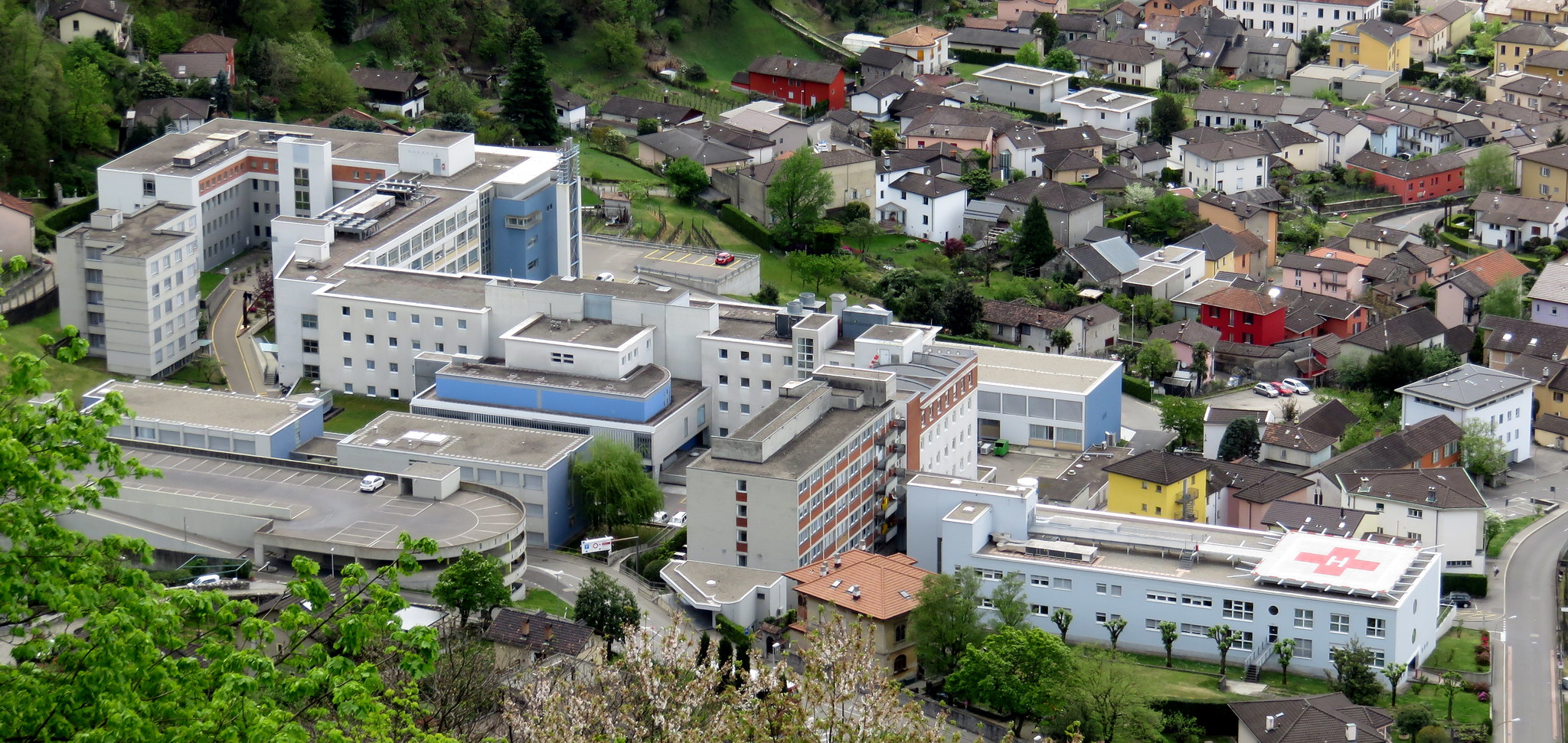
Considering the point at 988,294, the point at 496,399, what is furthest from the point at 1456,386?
the point at 496,399

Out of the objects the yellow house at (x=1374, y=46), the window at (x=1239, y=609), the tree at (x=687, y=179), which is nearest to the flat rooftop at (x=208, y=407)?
the window at (x=1239, y=609)

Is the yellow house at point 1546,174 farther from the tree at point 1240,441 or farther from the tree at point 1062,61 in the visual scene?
the tree at point 1240,441

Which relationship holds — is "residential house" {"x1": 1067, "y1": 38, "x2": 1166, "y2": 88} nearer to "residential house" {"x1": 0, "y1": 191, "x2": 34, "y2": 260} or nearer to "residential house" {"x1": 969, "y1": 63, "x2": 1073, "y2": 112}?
"residential house" {"x1": 969, "y1": 63, "x2": 1073, "y2": 112}

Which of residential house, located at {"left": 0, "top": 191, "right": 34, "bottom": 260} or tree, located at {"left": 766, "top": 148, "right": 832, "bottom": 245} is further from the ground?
residential house, located at {"left": 0, "top": 191, "right": 34, "bottom": 260}

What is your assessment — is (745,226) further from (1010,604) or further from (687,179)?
(1010,604)

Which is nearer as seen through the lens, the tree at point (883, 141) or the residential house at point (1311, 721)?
the residential house at point (1311, 721)

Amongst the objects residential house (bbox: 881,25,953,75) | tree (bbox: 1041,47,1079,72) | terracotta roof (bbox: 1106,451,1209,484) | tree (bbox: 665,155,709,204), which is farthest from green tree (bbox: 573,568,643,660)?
tree (bbox: 1041,47,1079,72)
